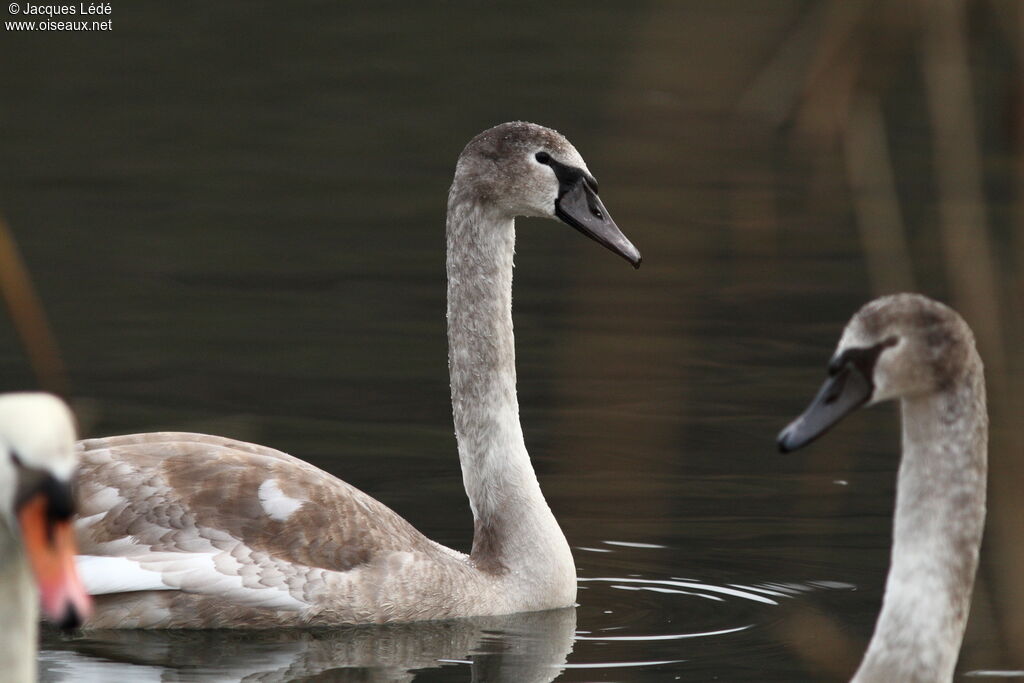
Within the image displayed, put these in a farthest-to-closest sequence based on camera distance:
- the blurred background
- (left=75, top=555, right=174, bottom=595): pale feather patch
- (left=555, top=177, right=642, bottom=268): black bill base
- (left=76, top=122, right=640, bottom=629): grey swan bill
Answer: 1. (left=555, top=177, right=642, bottom=268): black bill base
2. (left=76, top=122, right=640, bottom=629): grey swan bill
3. (left=75, top=555, right=174, bottom=595): pale feather patch
4. the blurred background

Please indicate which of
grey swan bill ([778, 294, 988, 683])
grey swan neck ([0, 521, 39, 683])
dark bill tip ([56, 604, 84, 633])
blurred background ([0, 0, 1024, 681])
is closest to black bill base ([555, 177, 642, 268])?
blurred background ([0, 0, 1024, 681])

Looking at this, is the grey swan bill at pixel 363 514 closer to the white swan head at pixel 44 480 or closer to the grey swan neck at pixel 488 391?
the grey swan neck at pixel 488 391

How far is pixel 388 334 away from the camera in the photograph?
12.5 metres

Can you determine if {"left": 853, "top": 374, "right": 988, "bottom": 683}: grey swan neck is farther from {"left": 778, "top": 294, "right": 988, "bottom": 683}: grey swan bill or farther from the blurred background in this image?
the blurred background

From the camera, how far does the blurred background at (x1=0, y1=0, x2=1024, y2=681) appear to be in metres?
3.46

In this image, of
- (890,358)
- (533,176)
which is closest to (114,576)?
(533,176)

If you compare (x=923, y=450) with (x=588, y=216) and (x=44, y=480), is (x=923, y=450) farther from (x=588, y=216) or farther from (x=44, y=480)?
(x=588, y=216)

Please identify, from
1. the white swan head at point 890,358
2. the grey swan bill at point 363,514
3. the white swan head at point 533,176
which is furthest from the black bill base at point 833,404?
the white swan head at point 533,176

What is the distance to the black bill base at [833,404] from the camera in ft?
16.9

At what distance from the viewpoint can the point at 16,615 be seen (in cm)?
477

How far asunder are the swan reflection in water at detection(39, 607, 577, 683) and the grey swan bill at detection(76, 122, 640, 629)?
73 mm

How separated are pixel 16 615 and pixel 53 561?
0.68m

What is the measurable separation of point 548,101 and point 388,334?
8497mm

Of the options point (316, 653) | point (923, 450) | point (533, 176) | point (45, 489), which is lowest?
point (316, 653)
